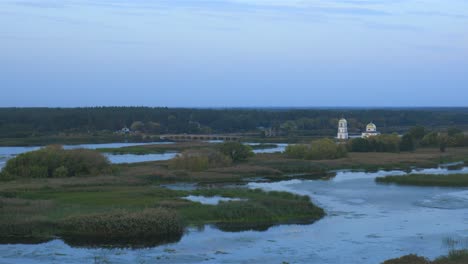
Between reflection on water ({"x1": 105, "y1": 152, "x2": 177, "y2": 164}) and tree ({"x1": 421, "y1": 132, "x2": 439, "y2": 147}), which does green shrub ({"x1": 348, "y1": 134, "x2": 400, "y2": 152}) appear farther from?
reflection on water ({"x1": 105, "y1": 152, "x2": 177, "y2": 164})

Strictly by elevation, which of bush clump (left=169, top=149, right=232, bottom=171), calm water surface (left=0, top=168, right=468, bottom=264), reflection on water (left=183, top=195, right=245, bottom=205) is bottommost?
calm water surface (left=0, top=168, right=468, bottom=264)

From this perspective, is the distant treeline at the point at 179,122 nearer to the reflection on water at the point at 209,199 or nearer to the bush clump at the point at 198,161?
the bush clump at the point at 198,161

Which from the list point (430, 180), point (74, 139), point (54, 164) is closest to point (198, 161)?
point (54, 164)

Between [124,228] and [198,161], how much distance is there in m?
24.6

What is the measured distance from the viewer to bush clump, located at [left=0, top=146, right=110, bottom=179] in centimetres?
4234

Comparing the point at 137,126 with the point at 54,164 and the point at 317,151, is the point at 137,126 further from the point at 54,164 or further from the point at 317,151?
the point at 54,164

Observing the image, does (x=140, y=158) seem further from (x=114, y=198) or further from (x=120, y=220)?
(x=120, y=220)

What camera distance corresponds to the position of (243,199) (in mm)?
33562

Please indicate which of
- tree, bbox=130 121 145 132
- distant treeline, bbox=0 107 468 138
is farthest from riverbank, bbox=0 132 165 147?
tree, bbox=130 121 145 132

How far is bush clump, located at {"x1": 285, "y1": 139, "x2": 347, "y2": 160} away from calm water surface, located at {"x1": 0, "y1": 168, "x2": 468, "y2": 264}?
91.3ft

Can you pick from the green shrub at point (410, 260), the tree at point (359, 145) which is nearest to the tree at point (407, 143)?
the tree at point (359, 145)

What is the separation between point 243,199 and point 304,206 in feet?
11.0

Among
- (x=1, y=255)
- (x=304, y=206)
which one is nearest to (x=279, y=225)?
(x=304, y=206)

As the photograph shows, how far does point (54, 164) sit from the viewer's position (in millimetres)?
43281
